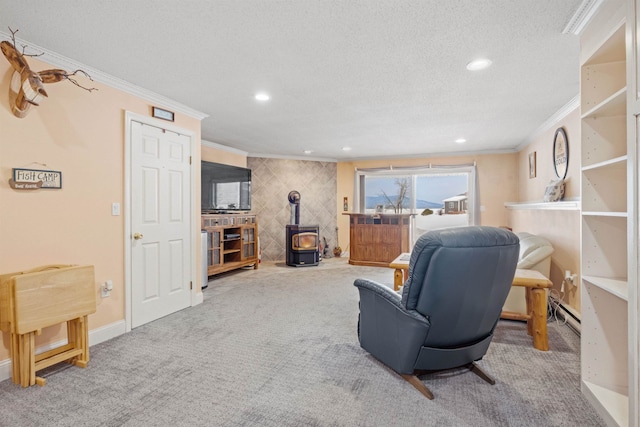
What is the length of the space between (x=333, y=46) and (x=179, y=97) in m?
1.95

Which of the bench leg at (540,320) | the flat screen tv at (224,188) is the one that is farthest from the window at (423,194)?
the bench leg at (540,320)

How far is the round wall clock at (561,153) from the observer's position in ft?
12.4

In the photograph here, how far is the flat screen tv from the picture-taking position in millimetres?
5227

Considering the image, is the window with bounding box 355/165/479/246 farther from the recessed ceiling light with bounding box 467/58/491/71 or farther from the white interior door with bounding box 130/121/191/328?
the white interior door with bounding box 130/121/191/328

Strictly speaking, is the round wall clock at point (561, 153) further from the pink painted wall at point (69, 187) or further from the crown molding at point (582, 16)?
the pink painted wall at point (69, 187)

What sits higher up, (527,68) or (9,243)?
(527,68)

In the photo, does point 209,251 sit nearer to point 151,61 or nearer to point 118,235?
point 118,235

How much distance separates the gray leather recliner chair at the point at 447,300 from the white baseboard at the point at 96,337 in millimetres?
2463

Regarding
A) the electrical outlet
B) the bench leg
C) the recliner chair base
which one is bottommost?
the recliner chair base

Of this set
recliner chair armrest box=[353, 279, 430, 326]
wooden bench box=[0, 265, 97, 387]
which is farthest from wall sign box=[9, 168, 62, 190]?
recliner chair armrest box=[353, 279, 430, 326]

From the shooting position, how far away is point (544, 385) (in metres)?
2.11

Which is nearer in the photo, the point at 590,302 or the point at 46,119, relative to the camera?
the point at 590,302

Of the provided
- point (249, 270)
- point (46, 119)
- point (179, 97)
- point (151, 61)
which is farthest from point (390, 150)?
point (46, 119)

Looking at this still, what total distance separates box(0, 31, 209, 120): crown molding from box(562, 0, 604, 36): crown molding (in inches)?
139
